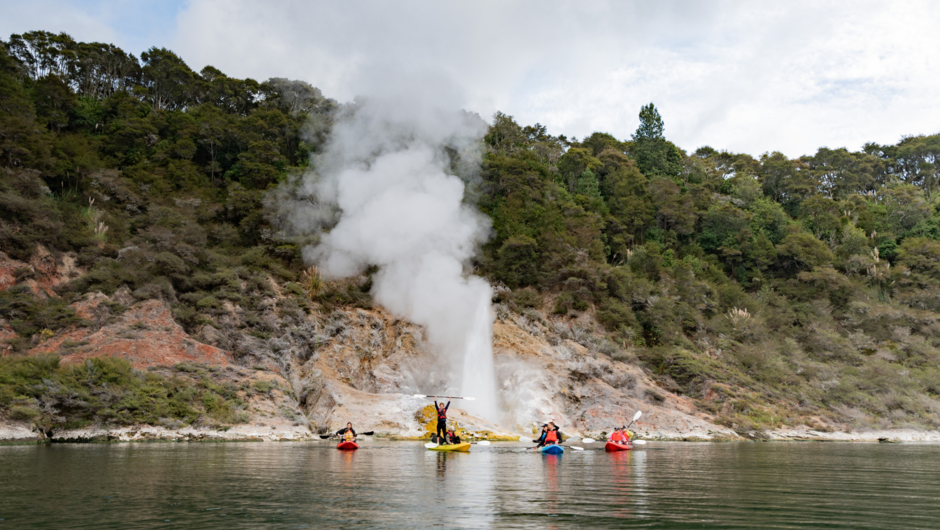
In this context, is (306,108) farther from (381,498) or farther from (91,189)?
(381,498)

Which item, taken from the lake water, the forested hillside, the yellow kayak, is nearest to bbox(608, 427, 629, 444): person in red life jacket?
the lake water

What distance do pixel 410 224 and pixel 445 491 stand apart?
90.8ft

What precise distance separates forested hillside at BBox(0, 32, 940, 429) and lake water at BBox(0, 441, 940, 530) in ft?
44.2

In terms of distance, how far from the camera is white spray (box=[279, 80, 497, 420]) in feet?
121

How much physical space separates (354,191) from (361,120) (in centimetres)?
690

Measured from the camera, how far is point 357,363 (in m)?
36.4

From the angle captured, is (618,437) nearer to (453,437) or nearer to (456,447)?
(453,437)

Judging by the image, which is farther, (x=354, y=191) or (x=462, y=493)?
(x=354, y=191)

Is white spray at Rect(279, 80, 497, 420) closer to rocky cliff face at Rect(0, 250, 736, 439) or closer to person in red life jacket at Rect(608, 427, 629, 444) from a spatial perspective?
rocky cliff face at Rect(0, 250, 736, 439)

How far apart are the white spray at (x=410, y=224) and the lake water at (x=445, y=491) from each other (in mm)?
16850

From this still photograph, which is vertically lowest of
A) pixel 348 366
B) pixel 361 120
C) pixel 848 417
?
pixel 848 417

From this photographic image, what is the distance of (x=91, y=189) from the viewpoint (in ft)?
139

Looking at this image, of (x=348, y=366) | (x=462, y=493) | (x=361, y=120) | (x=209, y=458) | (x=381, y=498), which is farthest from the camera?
(x=361, y=120)

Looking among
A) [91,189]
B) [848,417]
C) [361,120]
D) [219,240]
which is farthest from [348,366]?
[848,417]
